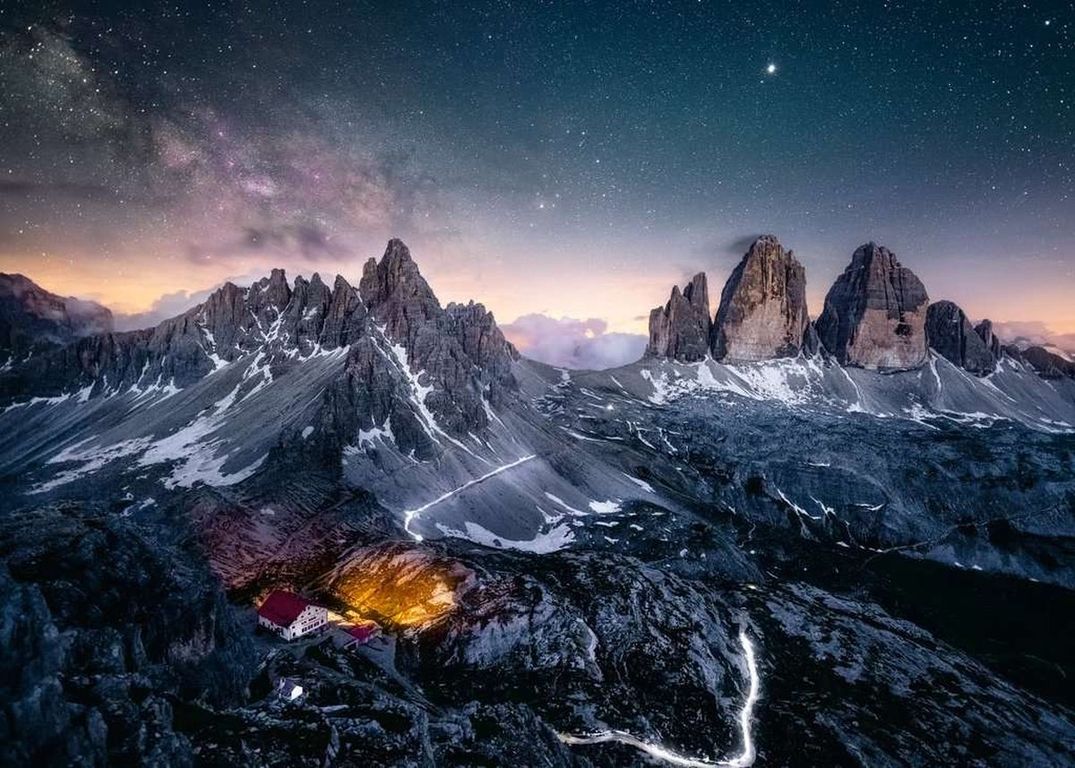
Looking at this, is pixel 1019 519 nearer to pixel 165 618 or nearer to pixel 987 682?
pixel 987 682

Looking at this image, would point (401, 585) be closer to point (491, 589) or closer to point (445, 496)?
point (491, 589)

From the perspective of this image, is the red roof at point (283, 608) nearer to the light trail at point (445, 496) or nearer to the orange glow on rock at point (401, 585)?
the orange glow on rock at point (401, 585)

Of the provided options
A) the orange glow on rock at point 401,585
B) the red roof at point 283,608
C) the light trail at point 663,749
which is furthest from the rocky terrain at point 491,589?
the red roof at point 283,608

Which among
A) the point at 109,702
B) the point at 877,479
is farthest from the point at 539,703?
the point at 877,479

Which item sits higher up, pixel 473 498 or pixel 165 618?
pixel 165 618

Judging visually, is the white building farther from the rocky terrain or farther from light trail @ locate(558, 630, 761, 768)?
light trail @ locate(558, 630, 761, 768)

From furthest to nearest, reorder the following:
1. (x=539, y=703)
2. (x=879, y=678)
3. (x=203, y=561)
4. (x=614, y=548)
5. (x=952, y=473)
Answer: (x=952, y=473)
(x=614, y=548)
(x=203, y=561)
(x=879, y=678)
(x=539, y=703)

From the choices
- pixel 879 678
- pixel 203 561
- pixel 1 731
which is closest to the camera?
pixel 1 731
